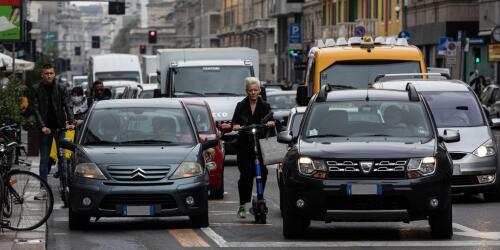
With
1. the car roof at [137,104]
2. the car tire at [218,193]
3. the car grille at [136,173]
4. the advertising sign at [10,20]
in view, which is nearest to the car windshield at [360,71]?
the car tire at [218,193]

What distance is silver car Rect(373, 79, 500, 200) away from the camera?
66.6 feet

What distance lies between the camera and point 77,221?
16516 millimetres

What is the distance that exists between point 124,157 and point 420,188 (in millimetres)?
3343

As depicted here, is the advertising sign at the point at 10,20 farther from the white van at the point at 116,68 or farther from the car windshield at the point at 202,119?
the white van at the point at 116,68

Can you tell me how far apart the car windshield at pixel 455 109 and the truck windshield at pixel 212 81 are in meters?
10.9

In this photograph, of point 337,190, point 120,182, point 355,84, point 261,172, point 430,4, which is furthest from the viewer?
point 430,4

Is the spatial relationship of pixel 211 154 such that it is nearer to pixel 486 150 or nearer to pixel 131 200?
pixel 486 150

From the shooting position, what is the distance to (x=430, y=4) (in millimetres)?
70688

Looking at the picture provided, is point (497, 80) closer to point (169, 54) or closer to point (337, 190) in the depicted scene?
point (169, 54)

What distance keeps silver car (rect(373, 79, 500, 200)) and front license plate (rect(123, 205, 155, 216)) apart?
5.63m

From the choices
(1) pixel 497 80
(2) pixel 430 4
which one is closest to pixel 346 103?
(1) pixel 497 80

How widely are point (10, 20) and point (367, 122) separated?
2257cm

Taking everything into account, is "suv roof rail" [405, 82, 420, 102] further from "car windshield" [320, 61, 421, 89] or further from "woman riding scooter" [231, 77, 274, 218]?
"car windshield" [320, 61, 421, 89]

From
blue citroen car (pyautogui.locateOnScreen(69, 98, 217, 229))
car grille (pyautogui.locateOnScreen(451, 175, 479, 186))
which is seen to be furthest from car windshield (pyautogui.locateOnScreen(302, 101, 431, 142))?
car grille (pyautogui.locateOnScreen(451, 175, 479, 186))
